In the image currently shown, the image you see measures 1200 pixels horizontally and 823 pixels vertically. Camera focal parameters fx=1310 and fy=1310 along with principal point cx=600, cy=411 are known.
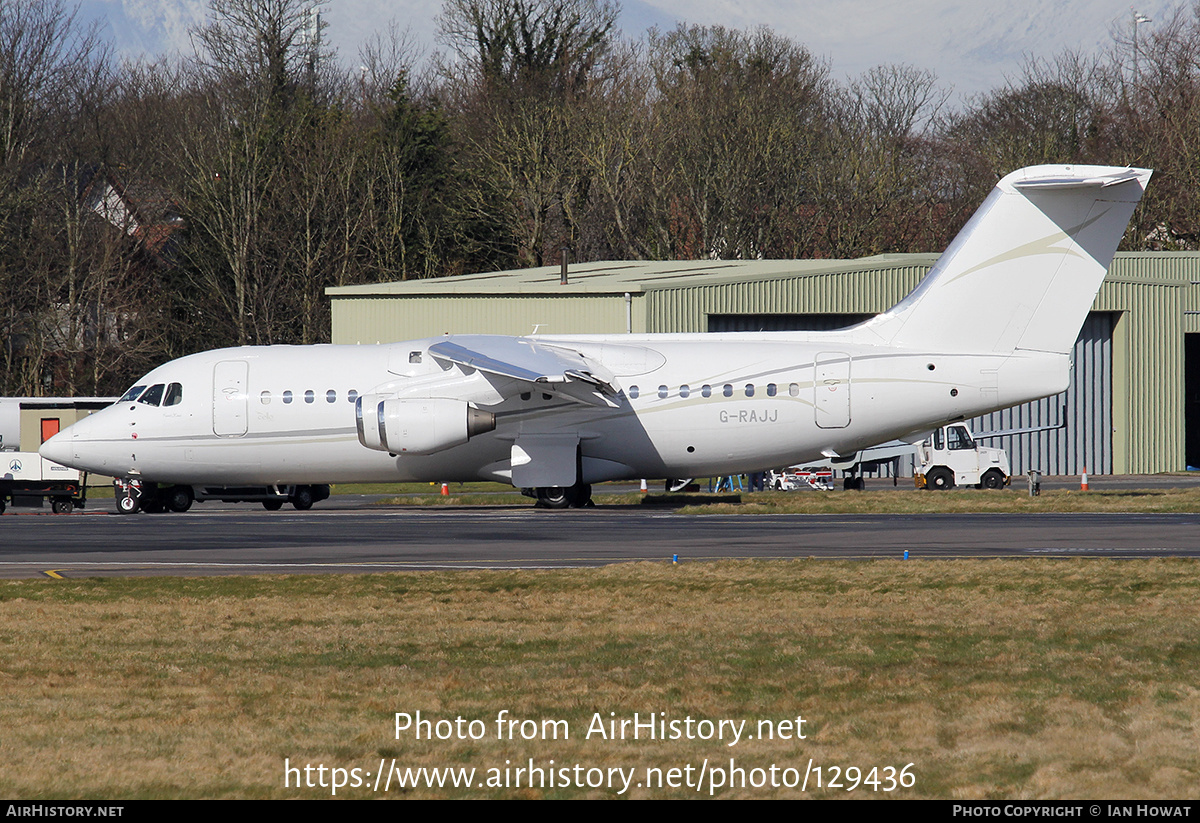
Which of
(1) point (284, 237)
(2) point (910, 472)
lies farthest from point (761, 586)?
(1) point (284, 237)

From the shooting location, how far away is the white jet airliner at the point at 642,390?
2725 centimetres

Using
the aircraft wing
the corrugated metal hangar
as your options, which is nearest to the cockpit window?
the aircraft wing

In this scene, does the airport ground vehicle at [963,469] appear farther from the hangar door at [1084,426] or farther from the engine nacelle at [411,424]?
the engine nacelle at [411,424]

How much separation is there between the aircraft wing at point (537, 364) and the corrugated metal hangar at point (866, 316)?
1517cm

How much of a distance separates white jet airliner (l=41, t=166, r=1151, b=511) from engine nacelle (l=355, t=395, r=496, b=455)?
0.04 m

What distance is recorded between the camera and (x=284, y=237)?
198 ft

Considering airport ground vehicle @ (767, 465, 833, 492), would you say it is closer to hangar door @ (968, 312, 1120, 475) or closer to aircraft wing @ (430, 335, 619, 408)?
hangar door @ (968, 312, 1120, 475)

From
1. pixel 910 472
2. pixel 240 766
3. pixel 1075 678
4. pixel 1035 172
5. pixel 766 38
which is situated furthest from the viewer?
pixel 766 38

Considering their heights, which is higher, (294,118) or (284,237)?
(294,118)

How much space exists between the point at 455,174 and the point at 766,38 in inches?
868

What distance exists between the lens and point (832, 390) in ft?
91.8

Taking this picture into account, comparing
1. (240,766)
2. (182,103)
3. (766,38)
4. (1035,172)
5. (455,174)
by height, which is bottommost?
(240,766)

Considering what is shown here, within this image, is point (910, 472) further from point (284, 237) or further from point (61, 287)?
point (61, 287)

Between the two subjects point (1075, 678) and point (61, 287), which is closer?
point (1075, 678)
